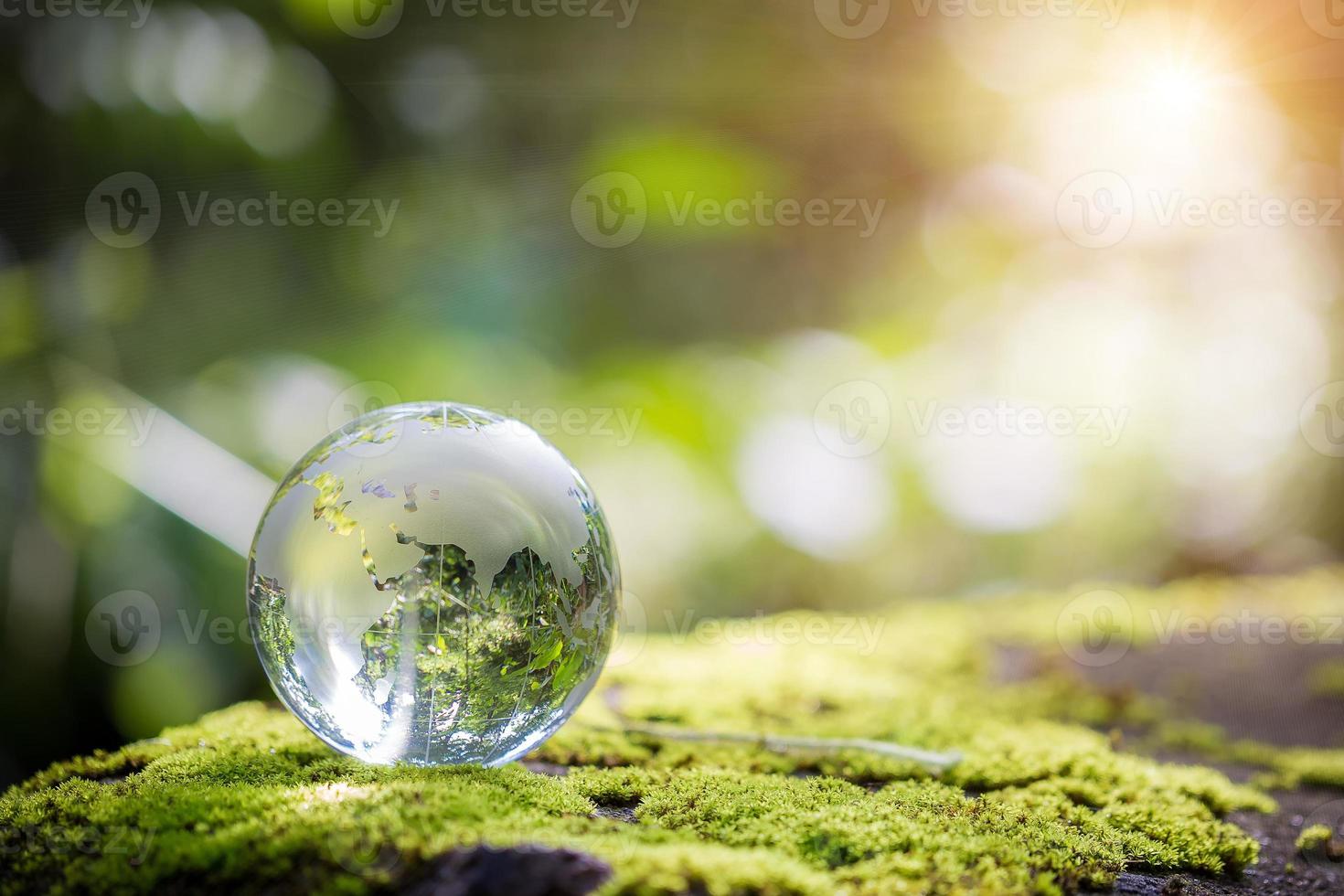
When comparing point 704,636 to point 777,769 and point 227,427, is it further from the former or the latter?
point 227,427

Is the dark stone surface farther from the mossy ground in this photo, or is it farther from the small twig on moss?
the small twig on moss

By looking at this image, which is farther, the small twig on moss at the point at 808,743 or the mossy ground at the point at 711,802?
the small twig on moss at the point at 808,743

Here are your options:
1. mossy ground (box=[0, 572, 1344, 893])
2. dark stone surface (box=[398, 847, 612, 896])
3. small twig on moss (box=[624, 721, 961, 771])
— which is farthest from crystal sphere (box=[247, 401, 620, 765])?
small twig on moss (box=[624, 721, 961, 771])

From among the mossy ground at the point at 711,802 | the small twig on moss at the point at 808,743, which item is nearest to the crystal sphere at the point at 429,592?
the mossy ground at the point at 711,802

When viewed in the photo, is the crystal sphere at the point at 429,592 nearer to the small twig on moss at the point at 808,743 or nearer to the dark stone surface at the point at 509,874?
the dark stone surface at the point at 509,874

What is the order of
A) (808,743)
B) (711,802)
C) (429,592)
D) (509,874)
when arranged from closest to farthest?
(509,874) < (429,592) < (711,802) < (808,743)

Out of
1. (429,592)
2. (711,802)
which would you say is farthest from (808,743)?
(429,592)

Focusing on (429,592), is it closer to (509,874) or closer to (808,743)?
(509,874)

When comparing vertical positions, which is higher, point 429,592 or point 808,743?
point 429,592
